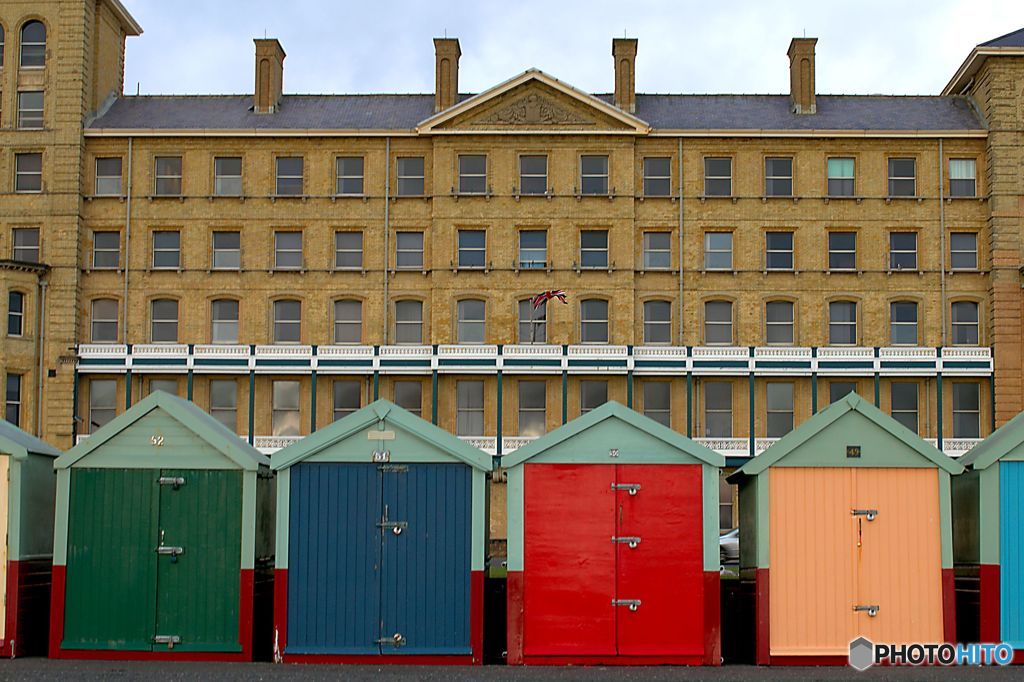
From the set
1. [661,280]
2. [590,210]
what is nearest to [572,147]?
[590,210]

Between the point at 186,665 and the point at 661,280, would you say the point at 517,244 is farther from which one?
the point at 186,665

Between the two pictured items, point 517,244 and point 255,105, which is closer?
point 517,244

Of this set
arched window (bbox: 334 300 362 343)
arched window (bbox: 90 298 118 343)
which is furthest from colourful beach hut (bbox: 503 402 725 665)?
arched window (bbox: 90 298 118 343)

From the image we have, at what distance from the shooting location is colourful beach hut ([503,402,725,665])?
21.5 metres

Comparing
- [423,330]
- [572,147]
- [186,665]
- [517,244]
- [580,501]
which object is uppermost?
[572,147]

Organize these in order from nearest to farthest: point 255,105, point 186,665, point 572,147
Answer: point 186,665 → point 572,147 → point 255,105

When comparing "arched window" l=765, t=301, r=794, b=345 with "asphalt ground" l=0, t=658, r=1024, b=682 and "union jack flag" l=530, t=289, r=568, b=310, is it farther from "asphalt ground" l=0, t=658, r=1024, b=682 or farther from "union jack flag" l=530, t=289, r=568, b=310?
"asphalt ground" l=0, t=658, r=1024, b=682

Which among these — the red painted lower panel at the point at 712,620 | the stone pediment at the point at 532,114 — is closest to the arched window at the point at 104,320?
the stone pediment at the point at 532,114

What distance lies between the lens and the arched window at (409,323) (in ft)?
171

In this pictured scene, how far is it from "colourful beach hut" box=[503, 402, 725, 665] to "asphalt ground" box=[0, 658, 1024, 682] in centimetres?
54

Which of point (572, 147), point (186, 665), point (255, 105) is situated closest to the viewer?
point (186, 665)

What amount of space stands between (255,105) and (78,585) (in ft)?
119

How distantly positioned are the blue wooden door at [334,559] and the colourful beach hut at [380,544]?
2 centimetres

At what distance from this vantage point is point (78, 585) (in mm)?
21969
